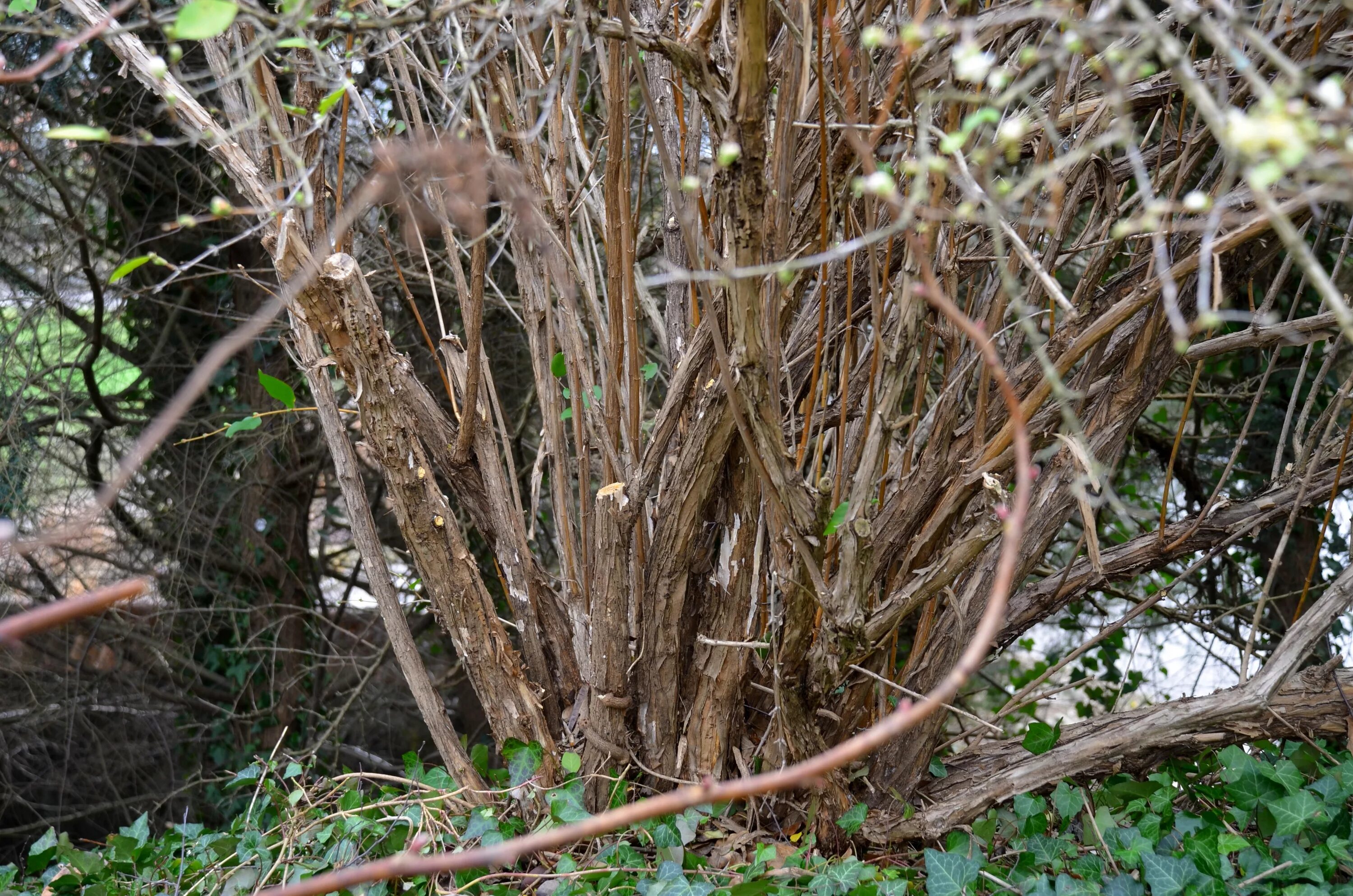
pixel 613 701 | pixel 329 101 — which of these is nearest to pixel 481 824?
pixel 613 701

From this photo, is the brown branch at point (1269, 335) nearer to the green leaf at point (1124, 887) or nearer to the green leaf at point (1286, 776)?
the green leaf at point (1286, 776)

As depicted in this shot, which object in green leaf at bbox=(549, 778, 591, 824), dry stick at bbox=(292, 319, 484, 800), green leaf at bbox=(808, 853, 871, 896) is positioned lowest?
green leaf at bbox=(808, 853, 871, 896)

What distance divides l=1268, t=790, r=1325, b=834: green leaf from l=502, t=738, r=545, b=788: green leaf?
115 cm

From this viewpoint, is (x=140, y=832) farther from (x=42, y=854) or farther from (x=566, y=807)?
(x=566, y=807)

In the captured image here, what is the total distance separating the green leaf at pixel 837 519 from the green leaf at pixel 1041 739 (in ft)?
2.14

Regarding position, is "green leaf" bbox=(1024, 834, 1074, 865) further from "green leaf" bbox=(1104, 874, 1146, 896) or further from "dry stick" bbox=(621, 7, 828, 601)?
"dry stick" bbox=(621, 7, 828, 601)

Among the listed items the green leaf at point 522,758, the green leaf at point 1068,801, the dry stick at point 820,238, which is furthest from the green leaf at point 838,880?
the dry stick at point 820,238

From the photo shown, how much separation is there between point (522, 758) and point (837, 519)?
0.75 meters

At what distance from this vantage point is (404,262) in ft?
11.2

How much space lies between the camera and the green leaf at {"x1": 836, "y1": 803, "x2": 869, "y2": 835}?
1.58 meters

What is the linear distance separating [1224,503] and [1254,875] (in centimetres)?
67

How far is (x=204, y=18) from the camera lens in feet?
2.47

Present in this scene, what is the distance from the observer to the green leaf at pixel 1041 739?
1.64 m

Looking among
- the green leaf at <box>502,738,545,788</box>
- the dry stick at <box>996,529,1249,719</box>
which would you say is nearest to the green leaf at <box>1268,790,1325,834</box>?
the dry stick at <box>996,529,1249,719</box>
